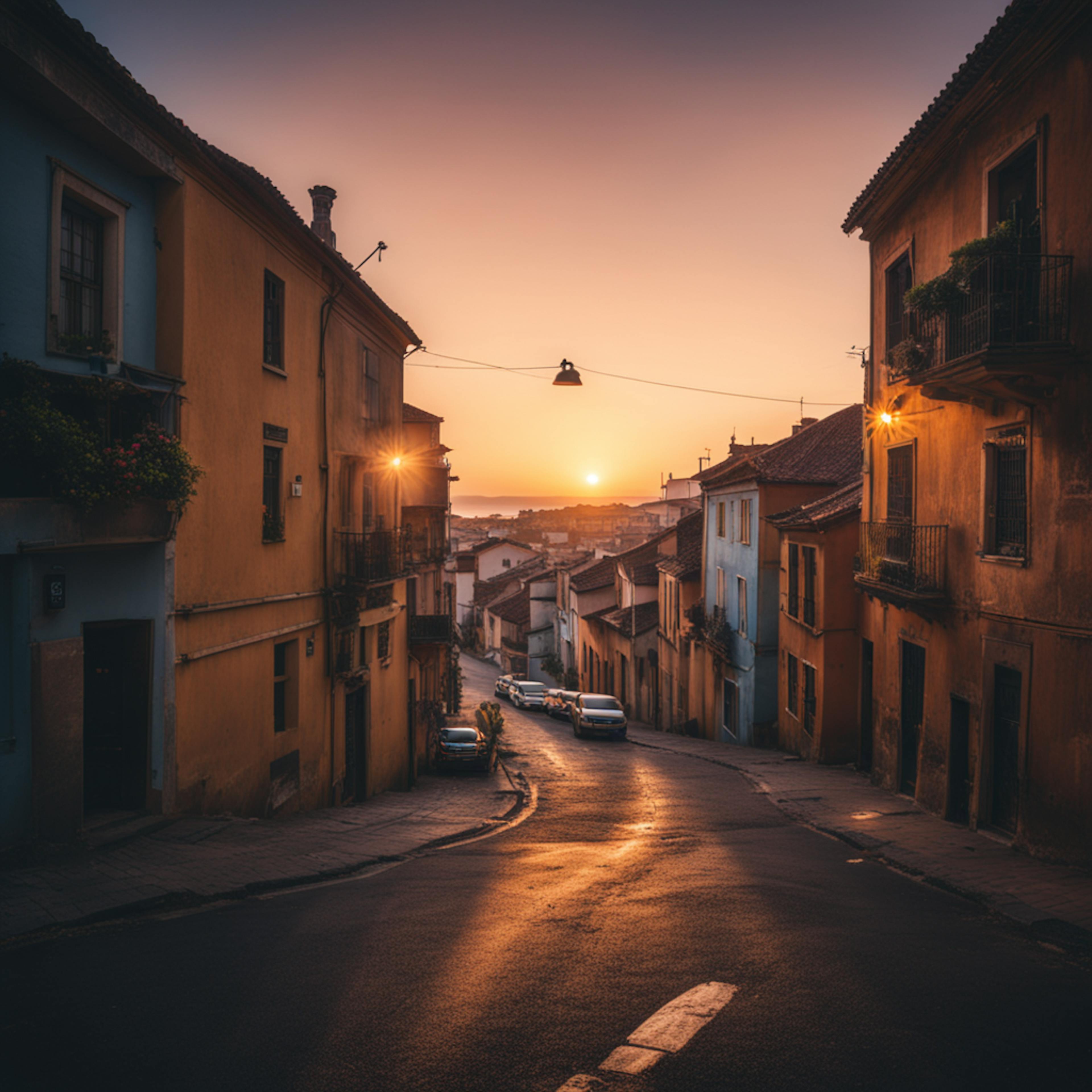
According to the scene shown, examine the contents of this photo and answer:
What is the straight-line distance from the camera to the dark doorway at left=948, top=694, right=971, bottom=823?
14.3 m

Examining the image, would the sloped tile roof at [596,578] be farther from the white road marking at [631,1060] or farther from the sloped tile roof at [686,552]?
the white road marking at [631,1060]

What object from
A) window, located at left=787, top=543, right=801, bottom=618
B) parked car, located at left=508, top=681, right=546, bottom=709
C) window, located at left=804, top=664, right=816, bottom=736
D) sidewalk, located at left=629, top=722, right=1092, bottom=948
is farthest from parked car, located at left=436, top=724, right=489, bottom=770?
parked car, located at left=508, top=681, right=546, bottom=709

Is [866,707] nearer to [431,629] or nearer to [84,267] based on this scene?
[431,629]

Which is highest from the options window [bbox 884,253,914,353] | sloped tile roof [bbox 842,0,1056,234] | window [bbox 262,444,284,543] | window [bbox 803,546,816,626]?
sloped tile roof [bbox 842,0,1056,234]

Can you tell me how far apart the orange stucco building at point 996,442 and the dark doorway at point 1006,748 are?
0.03 metres

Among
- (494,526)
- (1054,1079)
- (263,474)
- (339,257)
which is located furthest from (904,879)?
(494,526)

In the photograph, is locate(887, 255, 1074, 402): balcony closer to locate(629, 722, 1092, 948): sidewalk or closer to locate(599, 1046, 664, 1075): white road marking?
locate(629, 722, 1092, 948): sidewalk

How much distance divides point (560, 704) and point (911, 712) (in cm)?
2790

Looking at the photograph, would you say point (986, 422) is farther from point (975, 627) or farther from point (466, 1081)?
point (466, 1081)

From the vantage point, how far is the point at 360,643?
19859 millimetres

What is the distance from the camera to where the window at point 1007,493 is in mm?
12234

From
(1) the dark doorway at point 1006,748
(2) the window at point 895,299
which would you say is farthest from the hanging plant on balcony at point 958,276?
(1) the dark doorway at point 1006,748

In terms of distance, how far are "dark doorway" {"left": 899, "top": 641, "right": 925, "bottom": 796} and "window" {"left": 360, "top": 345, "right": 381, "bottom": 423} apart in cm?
1265

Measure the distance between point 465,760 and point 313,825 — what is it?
1216cm
